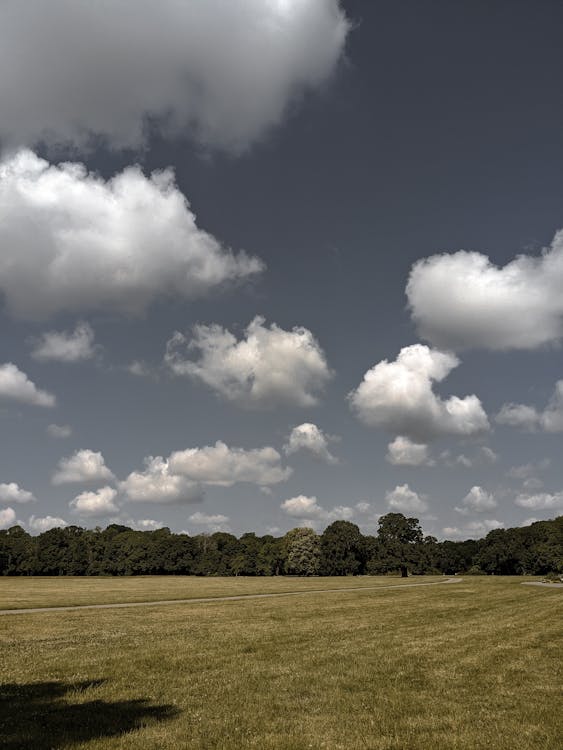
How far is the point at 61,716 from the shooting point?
1158cm

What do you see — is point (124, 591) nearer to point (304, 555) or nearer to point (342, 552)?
point (304, 555)

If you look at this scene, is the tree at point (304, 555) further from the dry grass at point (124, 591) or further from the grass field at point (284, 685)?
the grass field at point (284, 685)

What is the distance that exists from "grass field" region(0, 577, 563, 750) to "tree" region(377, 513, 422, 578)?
86.7 m

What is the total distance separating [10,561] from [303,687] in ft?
483

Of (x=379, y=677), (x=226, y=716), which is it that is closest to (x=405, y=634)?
(x=379, y=677)

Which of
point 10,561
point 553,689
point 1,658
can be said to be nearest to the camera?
point 553,689

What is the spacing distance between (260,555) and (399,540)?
5061 cm

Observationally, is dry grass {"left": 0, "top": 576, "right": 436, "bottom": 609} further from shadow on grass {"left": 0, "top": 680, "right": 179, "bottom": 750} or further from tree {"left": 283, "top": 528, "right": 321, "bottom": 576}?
tree {"left": 283, "top": 528, "right": 321, "bottom": 576}

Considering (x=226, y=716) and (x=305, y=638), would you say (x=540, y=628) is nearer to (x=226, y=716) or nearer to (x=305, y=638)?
(x=305, y=638)

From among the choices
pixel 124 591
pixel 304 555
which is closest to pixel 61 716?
pixel 124 591

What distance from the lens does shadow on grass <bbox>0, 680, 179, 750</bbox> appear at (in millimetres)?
10125

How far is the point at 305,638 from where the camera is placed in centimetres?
2247

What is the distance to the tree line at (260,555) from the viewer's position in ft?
444

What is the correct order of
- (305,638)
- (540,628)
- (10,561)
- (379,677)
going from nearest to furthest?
1. (379,677)
2. (305,638)
3. (540,628)
4. (10,561)
